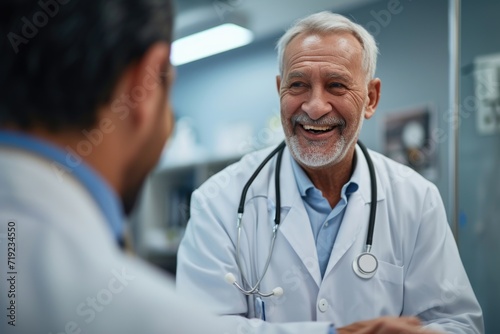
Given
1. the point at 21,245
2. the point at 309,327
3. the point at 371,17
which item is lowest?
the point at 309,327

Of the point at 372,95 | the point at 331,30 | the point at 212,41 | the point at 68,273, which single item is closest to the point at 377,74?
the point at 372,95

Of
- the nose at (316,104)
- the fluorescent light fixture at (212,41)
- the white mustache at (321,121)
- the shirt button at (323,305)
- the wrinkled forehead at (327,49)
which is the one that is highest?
the fluorescent light fixture at (212,41)

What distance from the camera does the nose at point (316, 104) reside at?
945 mm

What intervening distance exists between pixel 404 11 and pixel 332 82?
66 cm

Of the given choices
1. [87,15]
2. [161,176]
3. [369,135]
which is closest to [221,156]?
[161,176]

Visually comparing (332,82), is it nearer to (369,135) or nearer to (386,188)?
(386,188)

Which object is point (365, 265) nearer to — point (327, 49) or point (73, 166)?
point (327, 49)

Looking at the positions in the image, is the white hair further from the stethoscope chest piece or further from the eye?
the stethoscope chest piece

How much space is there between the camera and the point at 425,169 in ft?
5.41

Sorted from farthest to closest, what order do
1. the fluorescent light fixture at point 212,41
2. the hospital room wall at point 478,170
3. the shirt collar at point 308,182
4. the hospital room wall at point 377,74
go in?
the fluorescent light fixture at point 212,41, the hospital room wall at point 377,74, the hospital room wall at point 478,170, the shirt collar at point 308,182

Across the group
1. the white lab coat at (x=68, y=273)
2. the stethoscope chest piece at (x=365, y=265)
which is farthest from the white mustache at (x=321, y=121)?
the white lab coat at (x=68, y=273)

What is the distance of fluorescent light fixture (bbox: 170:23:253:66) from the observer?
1642mm

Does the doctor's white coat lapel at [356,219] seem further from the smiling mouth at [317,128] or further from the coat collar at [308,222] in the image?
the smiling mouth at [317,128]

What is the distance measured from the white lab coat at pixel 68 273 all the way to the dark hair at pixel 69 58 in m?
0.05
